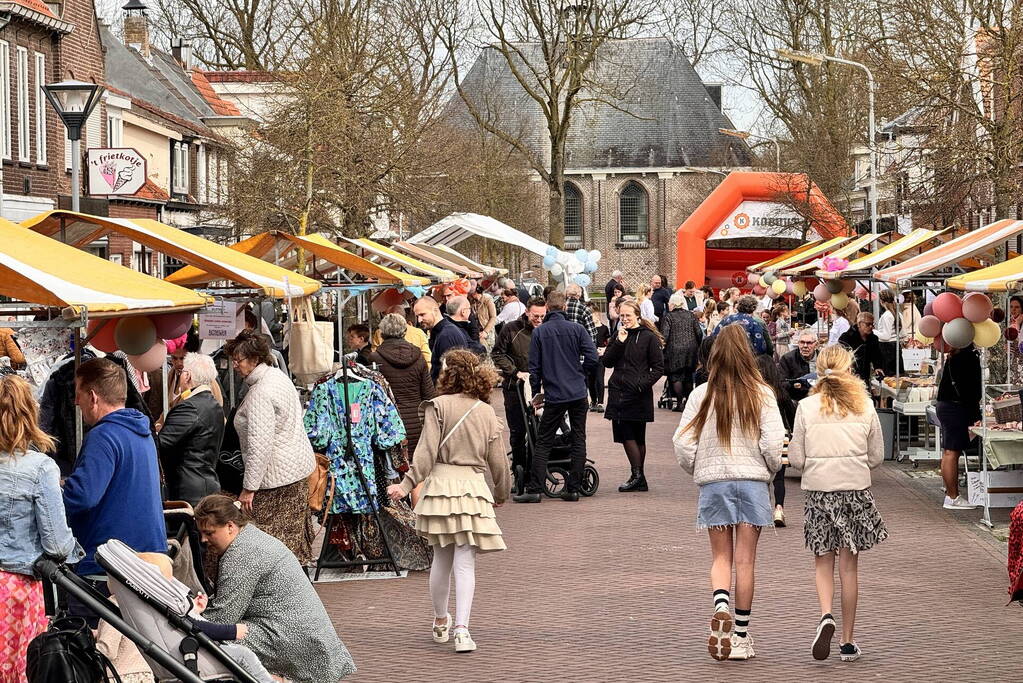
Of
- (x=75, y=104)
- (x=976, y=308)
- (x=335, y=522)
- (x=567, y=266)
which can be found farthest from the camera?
(x=567, y=266)

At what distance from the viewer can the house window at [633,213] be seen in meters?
76.6

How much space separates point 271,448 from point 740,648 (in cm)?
333

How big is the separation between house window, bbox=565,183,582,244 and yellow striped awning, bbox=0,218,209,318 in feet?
228

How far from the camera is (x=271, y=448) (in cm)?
976

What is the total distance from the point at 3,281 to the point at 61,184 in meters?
19.7

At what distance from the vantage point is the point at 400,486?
890 centimetres

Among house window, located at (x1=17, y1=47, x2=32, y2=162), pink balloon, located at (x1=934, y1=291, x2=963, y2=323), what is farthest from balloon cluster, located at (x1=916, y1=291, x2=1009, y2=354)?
house window, located at (x1=17, y1=47, x2=32, y2=162)

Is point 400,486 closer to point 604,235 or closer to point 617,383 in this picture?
point 617,383

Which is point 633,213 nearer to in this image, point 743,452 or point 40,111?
point 40,111

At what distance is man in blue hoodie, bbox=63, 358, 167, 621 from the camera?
6.80 metres

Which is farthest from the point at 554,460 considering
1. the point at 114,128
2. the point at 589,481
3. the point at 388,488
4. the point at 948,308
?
the point at 114,128

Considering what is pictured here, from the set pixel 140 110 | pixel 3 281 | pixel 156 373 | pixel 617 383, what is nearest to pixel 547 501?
pixel 617 383

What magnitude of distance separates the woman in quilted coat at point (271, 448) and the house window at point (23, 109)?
1438cm

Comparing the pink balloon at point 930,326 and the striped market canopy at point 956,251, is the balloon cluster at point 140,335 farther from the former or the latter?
the pink balloon at point 930,326
